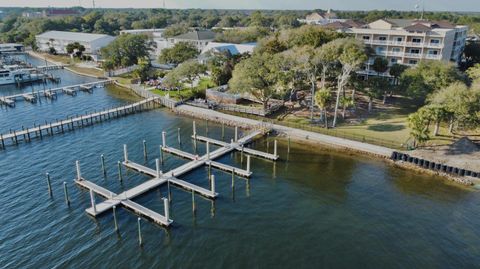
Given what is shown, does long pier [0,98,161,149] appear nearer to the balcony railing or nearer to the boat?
the boat

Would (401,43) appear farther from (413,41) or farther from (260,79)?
(260,79)

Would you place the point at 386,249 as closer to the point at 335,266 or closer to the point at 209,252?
the point at 335,266

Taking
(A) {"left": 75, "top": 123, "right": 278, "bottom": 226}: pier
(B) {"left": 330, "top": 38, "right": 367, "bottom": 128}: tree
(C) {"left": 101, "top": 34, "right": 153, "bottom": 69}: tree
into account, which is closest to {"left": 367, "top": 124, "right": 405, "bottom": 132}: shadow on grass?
(B) {"left": 330, "top": 38, "right": 367, "bottom": 128}: tree

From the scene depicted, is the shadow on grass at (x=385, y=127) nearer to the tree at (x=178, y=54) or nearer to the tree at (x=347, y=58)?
the tree at (x=347, y=58)

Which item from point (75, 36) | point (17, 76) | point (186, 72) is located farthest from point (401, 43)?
point (75, 36)

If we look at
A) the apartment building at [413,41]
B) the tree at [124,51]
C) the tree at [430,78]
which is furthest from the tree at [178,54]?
the tree at [430,78]
